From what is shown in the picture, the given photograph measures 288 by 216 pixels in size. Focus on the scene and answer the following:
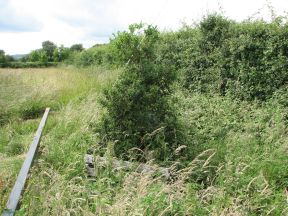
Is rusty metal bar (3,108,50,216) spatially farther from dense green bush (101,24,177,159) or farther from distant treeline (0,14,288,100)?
distant treeline (0,14,288,100)

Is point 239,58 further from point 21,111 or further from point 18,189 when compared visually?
point 18,189

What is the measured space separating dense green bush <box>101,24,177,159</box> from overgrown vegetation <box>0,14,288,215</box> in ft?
0.06

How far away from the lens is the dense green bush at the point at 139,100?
585cm

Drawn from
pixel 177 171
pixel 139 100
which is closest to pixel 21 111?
pixel 139 100

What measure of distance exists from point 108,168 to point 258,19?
7.61m

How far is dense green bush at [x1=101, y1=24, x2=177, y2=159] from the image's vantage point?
5848 mm

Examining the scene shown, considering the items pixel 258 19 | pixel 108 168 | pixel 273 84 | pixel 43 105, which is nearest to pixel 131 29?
pixel 108 168

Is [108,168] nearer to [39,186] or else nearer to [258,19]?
[39,186]

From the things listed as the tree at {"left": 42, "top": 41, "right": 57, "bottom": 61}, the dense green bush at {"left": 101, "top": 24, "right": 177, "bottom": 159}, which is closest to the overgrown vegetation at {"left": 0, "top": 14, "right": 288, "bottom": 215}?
the dense green bush at {"left": 101, "top": 24, "right": 177, "bottom": 159}

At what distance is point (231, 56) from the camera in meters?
10.1

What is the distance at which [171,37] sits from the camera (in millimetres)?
13578

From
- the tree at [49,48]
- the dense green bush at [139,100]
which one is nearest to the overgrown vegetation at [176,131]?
the dense green bush at [139,100]

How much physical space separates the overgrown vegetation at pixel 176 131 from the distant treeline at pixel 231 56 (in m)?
0.03

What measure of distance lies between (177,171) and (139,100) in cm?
180
